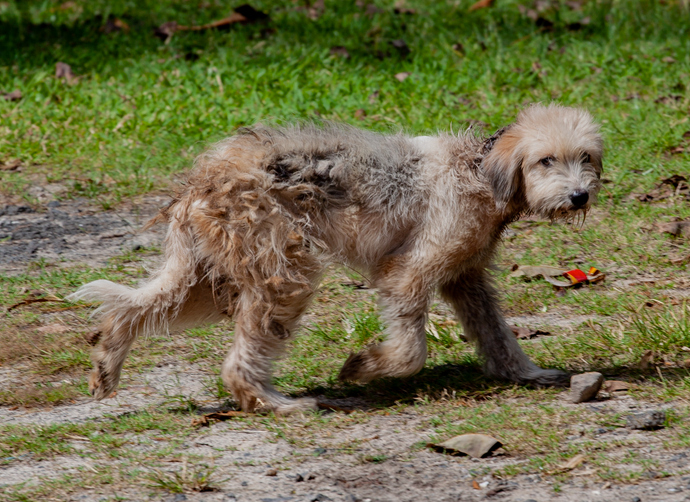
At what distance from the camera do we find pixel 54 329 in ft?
17.4

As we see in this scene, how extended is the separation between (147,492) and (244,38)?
23.9 ft

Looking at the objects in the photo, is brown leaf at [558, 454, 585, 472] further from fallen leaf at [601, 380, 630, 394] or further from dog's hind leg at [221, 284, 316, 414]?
dog's hind leg at [221, 284, 316, 414]

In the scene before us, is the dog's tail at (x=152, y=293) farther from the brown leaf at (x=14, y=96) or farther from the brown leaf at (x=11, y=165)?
the brown leaf at (x=14, y=96)

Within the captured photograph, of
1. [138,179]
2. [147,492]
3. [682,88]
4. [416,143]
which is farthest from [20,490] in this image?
[682,88]

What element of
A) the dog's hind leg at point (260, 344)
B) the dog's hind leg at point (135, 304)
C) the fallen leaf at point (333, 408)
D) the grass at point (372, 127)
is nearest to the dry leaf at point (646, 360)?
the grass at point (372, 127)

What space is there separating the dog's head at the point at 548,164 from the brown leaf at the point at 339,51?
5.13 meters

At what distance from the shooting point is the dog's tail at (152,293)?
4.27 metres

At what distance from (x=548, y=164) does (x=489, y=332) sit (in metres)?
0.91

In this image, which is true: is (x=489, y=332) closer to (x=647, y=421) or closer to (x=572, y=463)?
(x=647, y=421)

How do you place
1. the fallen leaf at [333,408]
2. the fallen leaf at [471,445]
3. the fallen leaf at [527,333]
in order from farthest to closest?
the fallen leaf at [527,333], the fallen leaf at [333,408], the fallen leaf at [471,445]

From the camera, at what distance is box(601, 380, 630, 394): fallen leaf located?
173 inches

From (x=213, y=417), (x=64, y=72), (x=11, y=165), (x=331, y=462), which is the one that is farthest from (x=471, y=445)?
(x=64, y=72)

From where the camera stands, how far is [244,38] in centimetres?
1002

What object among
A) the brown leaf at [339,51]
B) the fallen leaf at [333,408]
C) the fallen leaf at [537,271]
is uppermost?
the brown leaf at [339,51]
